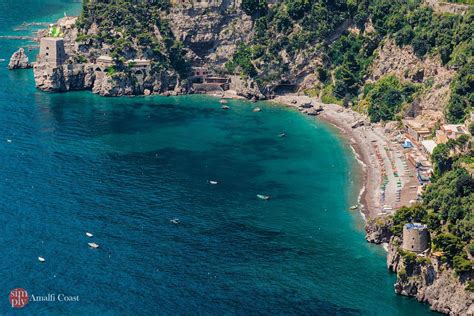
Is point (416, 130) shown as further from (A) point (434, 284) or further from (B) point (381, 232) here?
(A) point (434, 284)

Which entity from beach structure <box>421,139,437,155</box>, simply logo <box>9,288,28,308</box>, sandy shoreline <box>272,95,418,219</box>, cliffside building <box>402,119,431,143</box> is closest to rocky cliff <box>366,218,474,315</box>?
sandy shoreline <box>272,95,418,219</box>

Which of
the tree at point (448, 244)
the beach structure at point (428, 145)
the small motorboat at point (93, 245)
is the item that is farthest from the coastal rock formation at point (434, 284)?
the beach structure at point (428, 145)

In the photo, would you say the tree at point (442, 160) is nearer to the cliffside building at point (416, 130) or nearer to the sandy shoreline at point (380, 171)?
the sandy shoreline at point (380, 171)

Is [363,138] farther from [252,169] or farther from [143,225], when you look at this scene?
[143,225]

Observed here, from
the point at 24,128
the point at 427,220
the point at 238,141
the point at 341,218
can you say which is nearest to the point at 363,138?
the point at 238,141

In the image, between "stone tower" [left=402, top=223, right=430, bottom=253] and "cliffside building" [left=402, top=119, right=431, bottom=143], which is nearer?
"stone tower" [left=402, top=223, right=430, bottom=253]

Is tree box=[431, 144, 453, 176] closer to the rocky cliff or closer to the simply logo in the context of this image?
the rocky cliff
